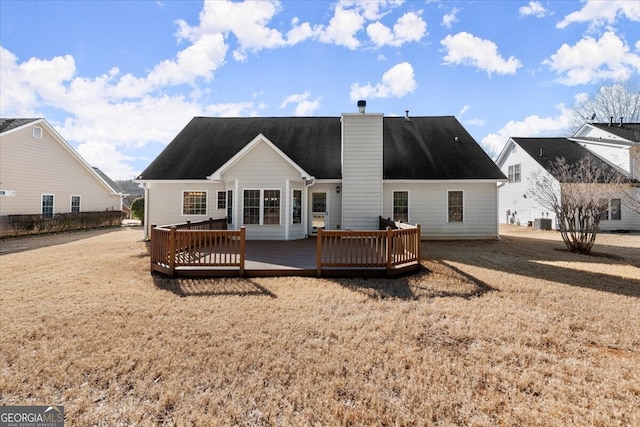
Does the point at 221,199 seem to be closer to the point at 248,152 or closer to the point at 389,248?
the point at 248,152

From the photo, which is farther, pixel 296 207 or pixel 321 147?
pixel 321 147

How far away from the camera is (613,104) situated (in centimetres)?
3162

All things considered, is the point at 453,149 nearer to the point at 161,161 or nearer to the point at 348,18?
the point at 348,18

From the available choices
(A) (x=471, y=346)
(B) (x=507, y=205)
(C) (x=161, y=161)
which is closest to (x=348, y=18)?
(C) (x=161, y=161)

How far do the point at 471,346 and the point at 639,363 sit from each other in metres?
1.87

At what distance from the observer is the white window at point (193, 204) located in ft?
46.3

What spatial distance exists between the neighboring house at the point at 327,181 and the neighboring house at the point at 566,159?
8377 millimetres

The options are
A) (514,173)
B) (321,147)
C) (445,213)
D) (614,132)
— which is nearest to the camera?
(445,213)

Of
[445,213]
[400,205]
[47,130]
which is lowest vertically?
[445,213]

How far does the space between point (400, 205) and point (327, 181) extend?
384cm

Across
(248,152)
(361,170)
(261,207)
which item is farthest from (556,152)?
(248,152)

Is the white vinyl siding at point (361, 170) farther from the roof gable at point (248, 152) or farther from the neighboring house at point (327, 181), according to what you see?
the roof gable at point (248, 152)

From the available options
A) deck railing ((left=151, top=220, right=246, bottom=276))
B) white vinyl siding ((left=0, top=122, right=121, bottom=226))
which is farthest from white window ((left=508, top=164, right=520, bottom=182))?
white vinyl siding ((left=0, top=122, right=121, bottom=226))

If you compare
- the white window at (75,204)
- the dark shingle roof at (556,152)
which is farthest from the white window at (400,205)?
the white window at (75,204)
